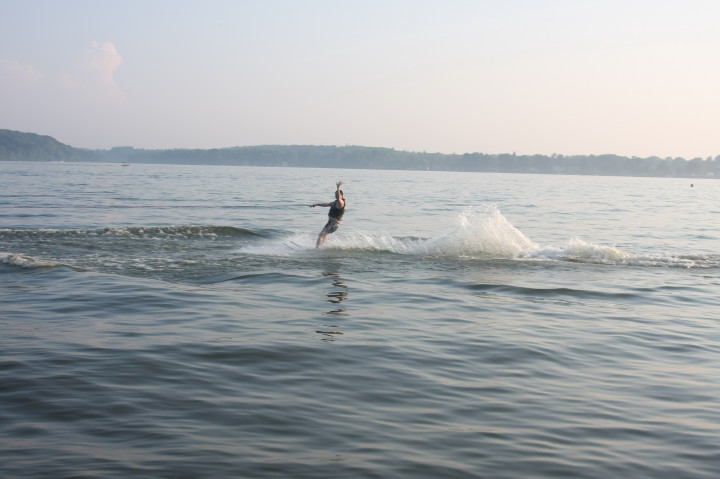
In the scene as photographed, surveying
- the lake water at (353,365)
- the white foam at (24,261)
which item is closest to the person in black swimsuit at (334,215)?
the lake water at (353,365)

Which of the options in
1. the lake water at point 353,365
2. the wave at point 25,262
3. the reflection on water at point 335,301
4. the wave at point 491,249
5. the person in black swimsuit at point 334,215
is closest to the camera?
the lake water at point 353,365

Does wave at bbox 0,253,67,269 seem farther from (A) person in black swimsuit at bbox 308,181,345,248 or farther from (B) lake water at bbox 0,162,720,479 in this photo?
(A) person in black swimsuit at bbox 308,181,345,248

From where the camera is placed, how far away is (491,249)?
2077cm

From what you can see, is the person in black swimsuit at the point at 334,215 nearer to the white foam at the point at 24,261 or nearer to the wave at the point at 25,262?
the wave at the point at 25,262

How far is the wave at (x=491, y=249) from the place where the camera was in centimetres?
1978

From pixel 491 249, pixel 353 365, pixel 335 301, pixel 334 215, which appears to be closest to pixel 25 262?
pixel 335 301

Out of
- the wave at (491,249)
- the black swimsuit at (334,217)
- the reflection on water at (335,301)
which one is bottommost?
the reflection on water at (335,301)

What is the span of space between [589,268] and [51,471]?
A: 1527 centimetres

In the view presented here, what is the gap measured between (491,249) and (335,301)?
9.01 meters

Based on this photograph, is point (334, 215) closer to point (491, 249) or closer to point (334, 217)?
point (334, 217)

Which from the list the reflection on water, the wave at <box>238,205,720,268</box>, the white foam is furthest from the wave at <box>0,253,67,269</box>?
→ the reflection on water

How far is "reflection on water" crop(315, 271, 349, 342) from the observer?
10.3 metres

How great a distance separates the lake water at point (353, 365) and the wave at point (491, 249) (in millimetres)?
404

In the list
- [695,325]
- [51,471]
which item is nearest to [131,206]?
[695,325]
